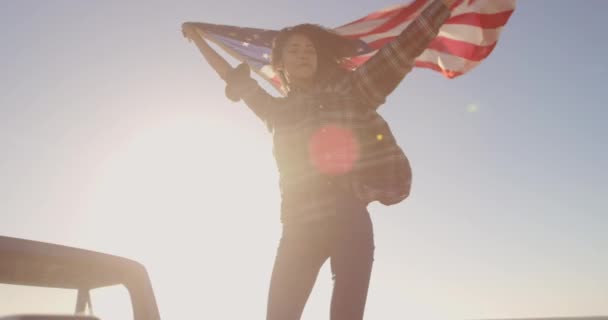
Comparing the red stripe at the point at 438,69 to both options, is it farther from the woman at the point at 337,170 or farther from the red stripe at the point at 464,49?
the woman at the point at 337,170

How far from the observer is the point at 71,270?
1649mm

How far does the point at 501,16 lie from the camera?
4906mm

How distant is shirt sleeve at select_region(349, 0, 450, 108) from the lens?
3068mm

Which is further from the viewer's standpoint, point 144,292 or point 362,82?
point 362,82

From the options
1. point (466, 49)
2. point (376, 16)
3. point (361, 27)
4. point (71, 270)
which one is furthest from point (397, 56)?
point (376, 16)

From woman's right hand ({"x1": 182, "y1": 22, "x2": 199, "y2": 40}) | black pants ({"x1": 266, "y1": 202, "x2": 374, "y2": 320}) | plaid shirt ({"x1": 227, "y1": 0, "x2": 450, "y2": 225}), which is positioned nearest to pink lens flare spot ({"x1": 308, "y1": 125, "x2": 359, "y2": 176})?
plaid shirt ({"x1": 227, "y1": 0, "x2": 450, "y2": 225})

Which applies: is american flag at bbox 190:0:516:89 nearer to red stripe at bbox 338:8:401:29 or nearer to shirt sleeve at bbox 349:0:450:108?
red stripe at bbox 338:8:401:29

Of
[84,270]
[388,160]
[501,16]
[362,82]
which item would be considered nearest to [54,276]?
[84,270]

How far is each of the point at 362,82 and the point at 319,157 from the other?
595mm

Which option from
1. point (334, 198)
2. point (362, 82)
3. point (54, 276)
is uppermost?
point (54, 276)

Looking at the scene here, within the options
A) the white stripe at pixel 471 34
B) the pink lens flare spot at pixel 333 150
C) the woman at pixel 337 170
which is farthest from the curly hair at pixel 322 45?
the white stripe at pixel 471 34

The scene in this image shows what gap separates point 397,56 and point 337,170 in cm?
82

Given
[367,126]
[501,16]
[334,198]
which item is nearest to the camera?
[334,198]

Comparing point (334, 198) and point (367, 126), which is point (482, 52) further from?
point (334, 198)
